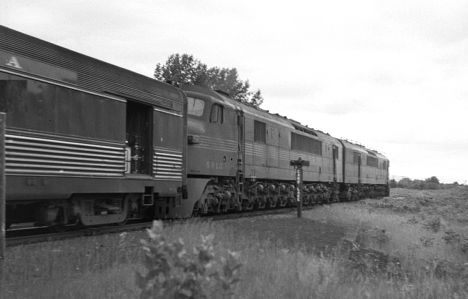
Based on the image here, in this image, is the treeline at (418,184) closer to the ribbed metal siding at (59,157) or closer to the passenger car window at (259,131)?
the passenger car window at (259,131)

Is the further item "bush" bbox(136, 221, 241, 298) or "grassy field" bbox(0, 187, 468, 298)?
"grassy field" bbox(0, 187, 468, 298)

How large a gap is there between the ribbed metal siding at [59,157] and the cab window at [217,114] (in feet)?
17.2

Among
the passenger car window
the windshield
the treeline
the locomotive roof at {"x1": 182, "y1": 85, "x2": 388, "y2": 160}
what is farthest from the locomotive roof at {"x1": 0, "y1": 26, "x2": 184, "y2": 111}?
the treeline

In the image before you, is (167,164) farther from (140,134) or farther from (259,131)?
(259,131)

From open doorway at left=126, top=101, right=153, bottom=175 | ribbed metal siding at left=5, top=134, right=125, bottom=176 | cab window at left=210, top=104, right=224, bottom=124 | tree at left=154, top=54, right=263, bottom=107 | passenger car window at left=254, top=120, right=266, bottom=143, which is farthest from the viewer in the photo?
tree at left=154, top=54, right=263, bottom=107

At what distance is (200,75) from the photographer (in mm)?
54844

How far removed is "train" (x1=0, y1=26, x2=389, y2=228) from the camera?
8.63m

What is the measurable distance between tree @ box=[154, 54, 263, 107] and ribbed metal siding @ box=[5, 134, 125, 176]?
41.6 metres

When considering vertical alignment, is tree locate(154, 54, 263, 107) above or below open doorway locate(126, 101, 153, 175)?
above

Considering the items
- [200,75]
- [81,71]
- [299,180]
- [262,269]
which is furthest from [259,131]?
[200,75]

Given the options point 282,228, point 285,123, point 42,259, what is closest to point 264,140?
point 285,123

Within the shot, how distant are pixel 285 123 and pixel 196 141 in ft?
31.4

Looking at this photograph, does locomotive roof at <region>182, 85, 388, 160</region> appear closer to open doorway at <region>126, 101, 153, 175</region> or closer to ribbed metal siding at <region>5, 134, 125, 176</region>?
open doorway at <region>126, 101, 153, 175</region>

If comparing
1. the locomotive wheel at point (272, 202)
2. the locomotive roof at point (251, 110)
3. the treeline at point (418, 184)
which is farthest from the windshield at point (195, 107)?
the treeline at point (418, 184)
